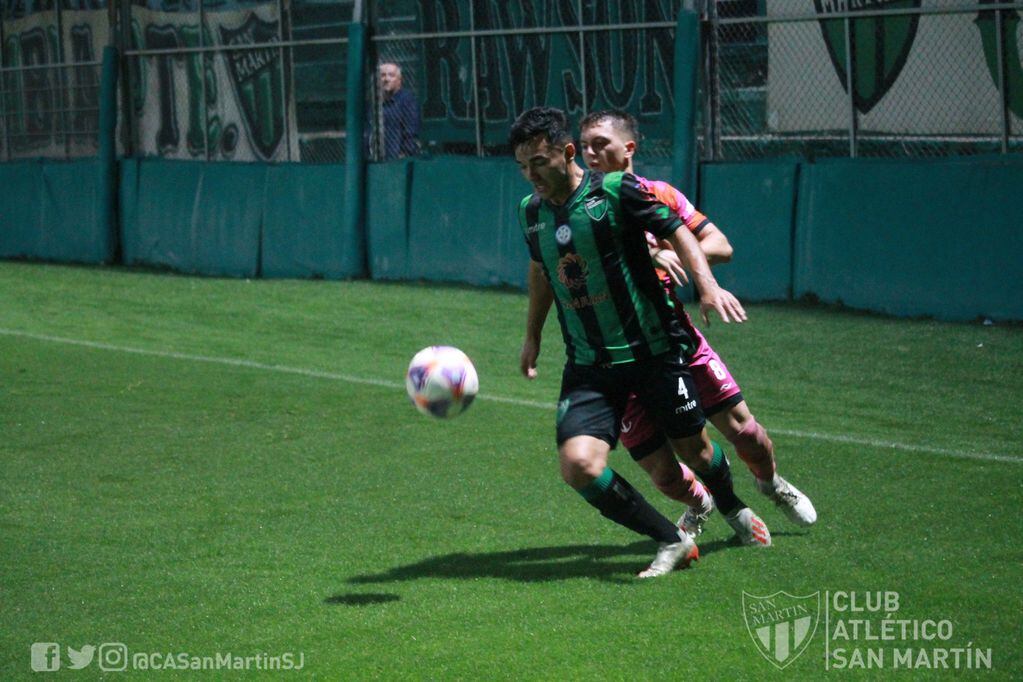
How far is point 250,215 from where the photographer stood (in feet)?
59.4

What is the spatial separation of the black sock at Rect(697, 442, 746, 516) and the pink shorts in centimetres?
22

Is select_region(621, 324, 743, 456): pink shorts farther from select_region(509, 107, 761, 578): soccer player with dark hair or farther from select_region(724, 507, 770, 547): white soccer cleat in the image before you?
select_region(724, 507, 770, 547): white soccer cleat

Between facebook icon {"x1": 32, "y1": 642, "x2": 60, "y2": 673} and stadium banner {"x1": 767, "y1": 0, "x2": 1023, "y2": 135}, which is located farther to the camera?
stadium banner {"x1": 767, "y1": 0, "x2": 1023, "y2": 135}

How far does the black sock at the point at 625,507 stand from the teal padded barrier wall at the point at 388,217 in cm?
1097

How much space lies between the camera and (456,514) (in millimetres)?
6805

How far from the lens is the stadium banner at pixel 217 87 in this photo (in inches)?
741

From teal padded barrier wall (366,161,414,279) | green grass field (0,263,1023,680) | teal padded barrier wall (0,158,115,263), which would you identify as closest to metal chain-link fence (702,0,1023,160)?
green grass field (0,263,1023,680)

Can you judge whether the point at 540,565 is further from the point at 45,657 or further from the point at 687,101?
the point at 687,101

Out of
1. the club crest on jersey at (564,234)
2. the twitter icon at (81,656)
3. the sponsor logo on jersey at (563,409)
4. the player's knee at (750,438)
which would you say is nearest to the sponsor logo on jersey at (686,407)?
the player's knee at (750,438)

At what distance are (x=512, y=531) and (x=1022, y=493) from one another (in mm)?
2560

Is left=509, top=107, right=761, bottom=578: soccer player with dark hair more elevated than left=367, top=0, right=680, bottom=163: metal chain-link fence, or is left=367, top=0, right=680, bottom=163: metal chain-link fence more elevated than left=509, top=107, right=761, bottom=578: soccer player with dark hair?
left=367, top=0, right=680, bottom=163: metal chain-link fence

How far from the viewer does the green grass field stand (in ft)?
16.4

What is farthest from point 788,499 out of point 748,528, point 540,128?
point 540,128

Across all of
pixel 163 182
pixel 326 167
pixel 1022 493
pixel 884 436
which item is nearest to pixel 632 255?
pixel 1022 493
